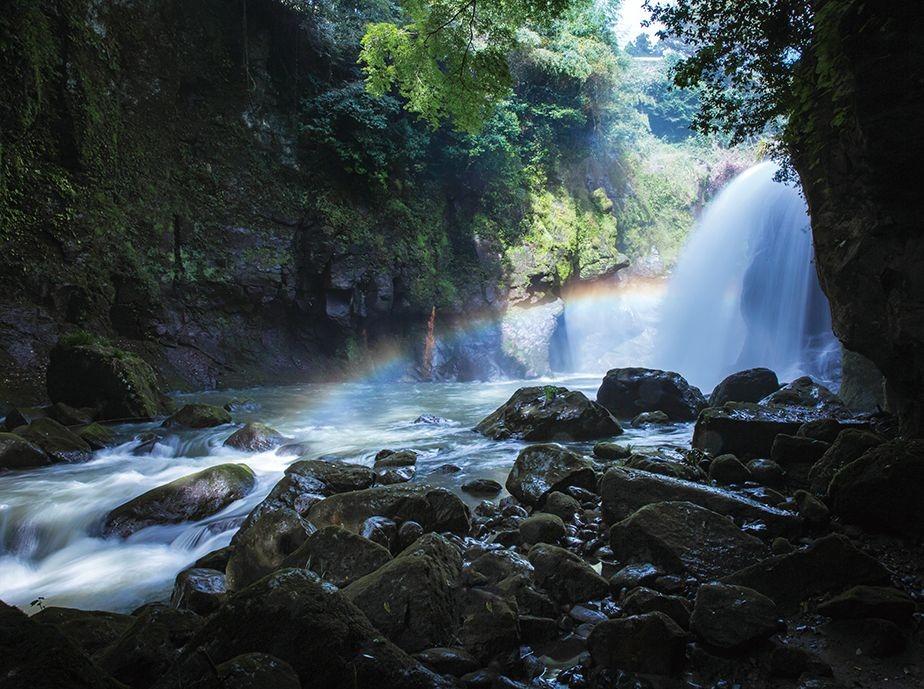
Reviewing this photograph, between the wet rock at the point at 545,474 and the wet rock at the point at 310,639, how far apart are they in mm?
3191

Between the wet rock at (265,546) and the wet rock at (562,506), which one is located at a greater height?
the wet rock at (265,546)

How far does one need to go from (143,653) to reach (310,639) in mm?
938

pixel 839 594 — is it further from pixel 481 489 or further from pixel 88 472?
pixel 88 472

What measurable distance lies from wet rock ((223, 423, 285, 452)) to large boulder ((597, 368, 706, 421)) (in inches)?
272

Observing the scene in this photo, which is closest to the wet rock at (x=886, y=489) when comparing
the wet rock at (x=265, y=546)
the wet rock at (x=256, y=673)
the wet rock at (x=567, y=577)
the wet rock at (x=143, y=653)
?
the wet rock at (x=567, y=577)

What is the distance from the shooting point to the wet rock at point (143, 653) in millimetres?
2414

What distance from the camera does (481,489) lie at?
6.01m

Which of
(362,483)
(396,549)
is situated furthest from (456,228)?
(396,549)

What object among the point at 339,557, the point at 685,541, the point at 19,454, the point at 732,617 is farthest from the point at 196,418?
the point at 732,617

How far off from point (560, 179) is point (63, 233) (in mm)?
18923

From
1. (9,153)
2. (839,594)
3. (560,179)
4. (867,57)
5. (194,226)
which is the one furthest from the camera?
(560,179)

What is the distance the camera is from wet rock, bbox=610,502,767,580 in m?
3.43

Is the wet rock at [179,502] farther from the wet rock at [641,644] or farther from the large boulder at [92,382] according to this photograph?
the large boulder at [92,382]

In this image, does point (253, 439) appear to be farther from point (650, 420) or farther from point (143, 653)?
point (650, 420)
